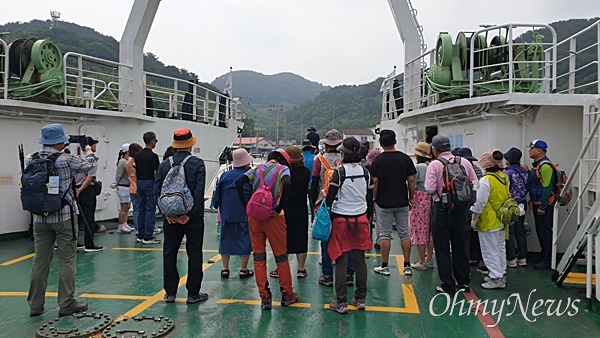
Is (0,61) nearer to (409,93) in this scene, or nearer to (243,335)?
(243,335)

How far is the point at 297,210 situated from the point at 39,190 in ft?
8.33

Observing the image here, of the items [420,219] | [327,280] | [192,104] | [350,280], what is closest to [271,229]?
[327,280]

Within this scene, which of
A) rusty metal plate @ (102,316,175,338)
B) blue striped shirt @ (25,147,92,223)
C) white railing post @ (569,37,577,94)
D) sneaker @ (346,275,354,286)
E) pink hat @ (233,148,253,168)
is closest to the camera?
rusty metal plate @ (102,316,175,338)

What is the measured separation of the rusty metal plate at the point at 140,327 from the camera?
12.7 ft

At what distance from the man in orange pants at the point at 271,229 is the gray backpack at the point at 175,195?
524 mm

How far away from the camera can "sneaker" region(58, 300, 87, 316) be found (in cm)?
438

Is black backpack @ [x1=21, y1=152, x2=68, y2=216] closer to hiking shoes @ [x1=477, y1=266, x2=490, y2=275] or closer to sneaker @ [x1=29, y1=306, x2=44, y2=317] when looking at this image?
sneaker @ [x1=29, y1=306, x2=44, y2=317]

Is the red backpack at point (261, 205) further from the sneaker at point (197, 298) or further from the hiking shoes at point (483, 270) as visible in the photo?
the hiking shoes at point (483, 270)

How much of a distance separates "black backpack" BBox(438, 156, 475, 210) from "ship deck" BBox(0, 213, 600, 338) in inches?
39.9

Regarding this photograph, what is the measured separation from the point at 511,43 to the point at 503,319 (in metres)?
3.99

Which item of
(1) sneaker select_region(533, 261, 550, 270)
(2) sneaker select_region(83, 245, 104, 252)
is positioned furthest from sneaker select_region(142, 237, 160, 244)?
(1) sneaker select_region(533, 261, 550, 270)

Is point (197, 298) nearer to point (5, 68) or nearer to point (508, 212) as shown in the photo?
point (508, 212)

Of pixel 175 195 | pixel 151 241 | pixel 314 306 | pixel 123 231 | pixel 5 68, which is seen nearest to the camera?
pixel 175 195

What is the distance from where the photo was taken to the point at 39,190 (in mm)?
4230
